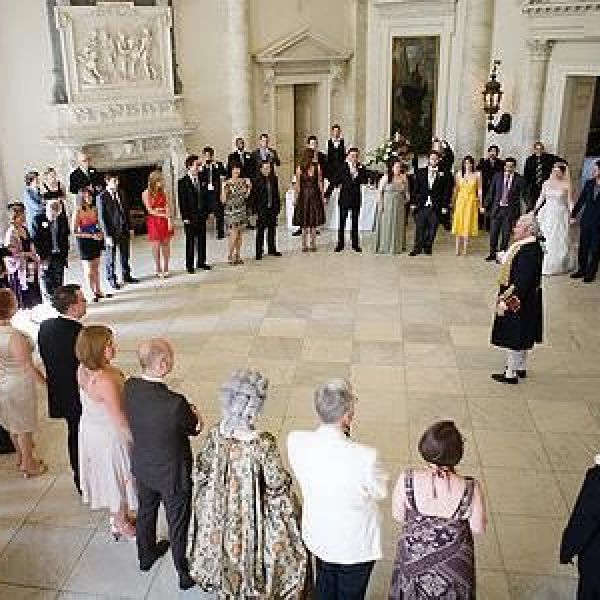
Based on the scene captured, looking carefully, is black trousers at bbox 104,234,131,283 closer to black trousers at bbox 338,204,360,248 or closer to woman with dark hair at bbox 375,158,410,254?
black trousers at bbox 338,204,360,248

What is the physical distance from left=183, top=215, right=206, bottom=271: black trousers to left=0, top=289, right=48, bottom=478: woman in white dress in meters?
4.57

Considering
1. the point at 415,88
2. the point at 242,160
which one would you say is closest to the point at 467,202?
the point at 242,160

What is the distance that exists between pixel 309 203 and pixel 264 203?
711mm

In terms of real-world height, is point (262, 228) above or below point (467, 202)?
below

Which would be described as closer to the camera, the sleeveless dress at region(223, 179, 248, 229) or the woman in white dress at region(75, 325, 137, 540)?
the woman in white dress at region(75, 325, 137, 540)

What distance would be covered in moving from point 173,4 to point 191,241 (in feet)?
12.9

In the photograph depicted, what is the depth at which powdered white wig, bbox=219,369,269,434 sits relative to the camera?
278 cm

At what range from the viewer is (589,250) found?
8.41 metres

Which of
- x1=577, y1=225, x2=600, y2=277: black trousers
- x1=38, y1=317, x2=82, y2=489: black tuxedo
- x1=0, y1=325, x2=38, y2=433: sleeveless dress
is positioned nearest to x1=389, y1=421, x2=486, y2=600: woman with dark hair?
x1=38, y1=317, x2=82, y2=489: black tuxedo

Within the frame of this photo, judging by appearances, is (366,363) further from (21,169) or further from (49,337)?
(21,169)

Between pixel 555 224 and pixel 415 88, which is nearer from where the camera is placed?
pixel 555 224

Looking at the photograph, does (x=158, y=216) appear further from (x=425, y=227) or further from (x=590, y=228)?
(x=590, y=228)

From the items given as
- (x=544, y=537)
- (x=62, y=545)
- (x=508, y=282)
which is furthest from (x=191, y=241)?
(x=544, y=537)

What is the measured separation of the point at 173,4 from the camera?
1029cm
